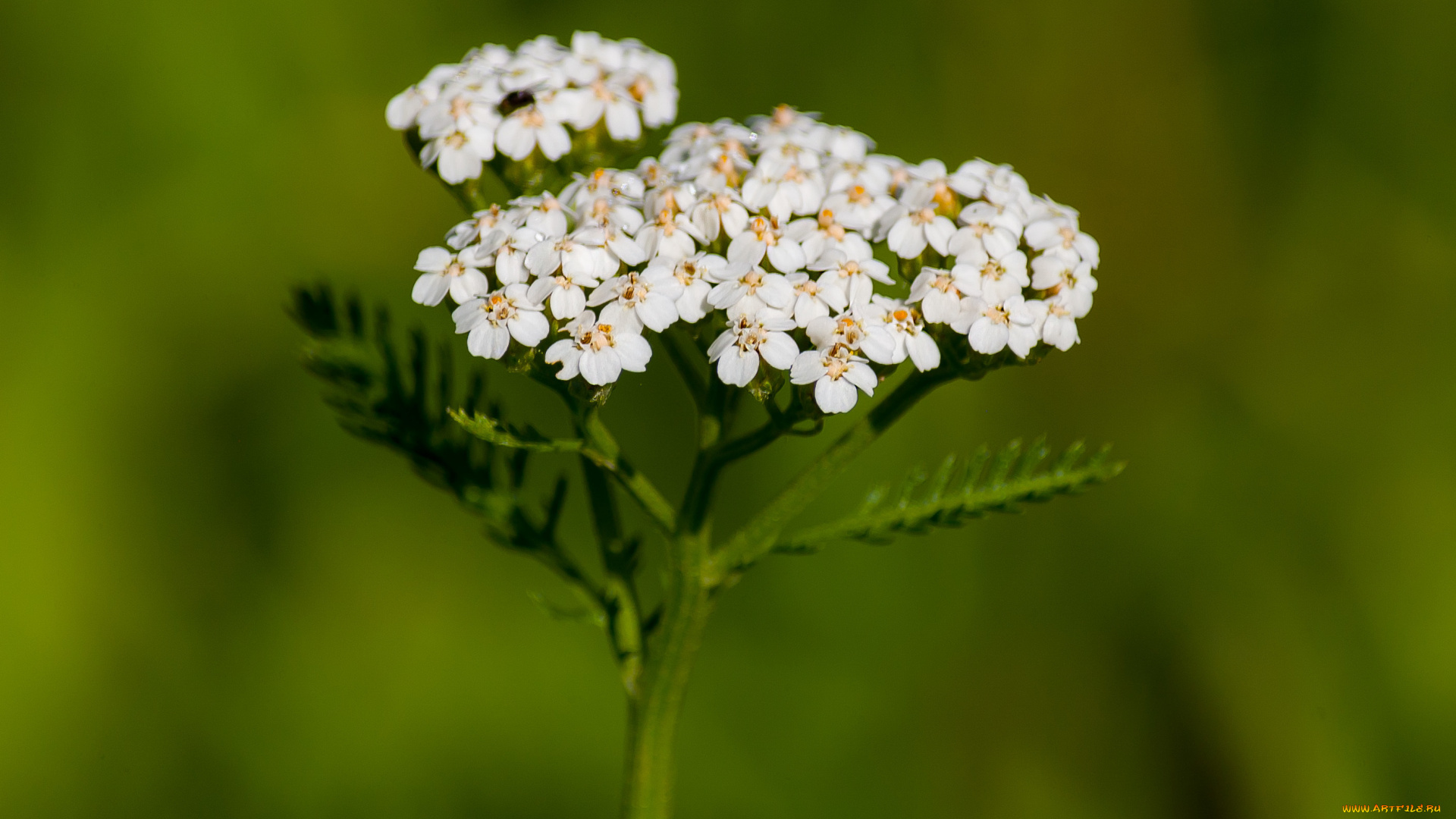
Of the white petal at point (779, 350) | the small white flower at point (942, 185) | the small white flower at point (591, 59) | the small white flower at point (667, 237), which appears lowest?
the white petal at point (779, 350)

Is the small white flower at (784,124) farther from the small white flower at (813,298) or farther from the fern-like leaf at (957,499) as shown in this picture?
the fern-like leaf at (957,499)

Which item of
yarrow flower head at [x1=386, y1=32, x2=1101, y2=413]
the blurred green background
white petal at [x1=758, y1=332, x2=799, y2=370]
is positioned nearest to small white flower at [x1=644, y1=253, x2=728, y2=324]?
yarrow flower head at [x1=386, y1=32, x2=1101, y2=413]

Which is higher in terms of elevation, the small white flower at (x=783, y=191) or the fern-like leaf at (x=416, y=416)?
the small white flower at (x=783, y=191)

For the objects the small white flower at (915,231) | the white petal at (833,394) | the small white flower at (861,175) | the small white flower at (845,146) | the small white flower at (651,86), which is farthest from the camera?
the small white flower at (651,86)

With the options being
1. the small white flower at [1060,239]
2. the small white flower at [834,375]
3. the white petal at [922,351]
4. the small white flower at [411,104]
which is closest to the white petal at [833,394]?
the small white flower at [834,375]

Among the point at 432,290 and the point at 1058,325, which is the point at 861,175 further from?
the point at 432,290

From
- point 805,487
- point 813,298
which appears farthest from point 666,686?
point 813,298

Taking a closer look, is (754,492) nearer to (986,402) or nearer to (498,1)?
(986,402)

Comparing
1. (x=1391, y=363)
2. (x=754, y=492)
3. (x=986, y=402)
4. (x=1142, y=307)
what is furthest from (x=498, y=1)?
(x=1391, y=363)

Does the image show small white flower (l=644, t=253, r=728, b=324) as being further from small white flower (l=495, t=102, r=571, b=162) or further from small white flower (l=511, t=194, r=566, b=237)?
small white flower (l=495, t=102, r=571, b=162)
